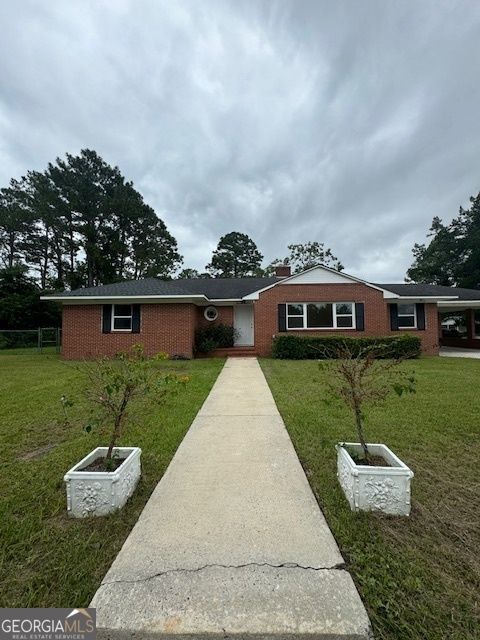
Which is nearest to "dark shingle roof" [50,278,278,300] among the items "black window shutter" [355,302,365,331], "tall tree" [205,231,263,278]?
"black window shutter" [355,302,365,331]

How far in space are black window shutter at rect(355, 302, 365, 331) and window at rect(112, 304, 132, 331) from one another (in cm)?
1068

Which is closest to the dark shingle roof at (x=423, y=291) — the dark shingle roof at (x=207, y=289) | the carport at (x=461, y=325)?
the dark shingle roof at (x=207, y=289)

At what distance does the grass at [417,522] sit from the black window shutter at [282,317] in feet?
29.5

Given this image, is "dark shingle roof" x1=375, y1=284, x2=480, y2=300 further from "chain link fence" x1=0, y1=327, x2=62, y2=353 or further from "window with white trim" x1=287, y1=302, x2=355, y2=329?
"chain link fence" x1=0, y1=327, x2=62, y2=353

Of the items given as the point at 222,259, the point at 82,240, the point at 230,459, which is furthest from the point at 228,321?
the point at 222,259

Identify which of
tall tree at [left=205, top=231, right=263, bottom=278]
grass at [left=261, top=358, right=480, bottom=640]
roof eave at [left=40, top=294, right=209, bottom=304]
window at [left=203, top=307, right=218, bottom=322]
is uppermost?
tall tree at [left=205, top=231, right=263, bottom=278]

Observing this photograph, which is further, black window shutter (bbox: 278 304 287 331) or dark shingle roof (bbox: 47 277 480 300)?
black window shutter (bbox: 278 304 287 331)

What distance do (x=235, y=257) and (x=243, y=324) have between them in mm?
30631

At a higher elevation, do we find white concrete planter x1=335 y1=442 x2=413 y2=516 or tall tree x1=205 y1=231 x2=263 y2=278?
tall tree x1=205 y1=231 x2=263 y2=278

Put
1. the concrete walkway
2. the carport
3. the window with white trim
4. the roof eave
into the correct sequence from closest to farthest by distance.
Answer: the concrete walkway
the roof eave
the window with white trim
the carport

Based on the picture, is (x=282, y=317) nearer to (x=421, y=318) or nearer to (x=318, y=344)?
(x=318, y=344)

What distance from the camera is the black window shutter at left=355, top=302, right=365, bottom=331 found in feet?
47.8

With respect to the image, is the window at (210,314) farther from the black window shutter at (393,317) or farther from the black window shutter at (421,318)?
the black window shutter at (421,318)

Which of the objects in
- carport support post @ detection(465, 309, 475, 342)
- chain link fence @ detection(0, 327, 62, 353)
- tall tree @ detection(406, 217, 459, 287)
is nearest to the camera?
carport support post @ detection(465, 309, 475, 342)
